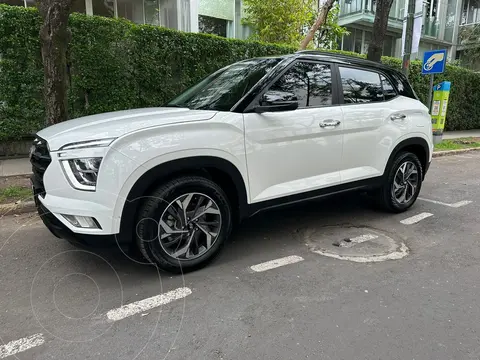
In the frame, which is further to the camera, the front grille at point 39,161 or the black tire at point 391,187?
the black tire at point 391,187

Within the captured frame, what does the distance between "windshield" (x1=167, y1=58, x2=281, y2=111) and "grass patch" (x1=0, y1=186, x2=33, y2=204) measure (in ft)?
9.10

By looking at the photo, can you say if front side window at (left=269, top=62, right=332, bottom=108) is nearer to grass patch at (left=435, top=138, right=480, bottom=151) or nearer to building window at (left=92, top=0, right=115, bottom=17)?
grass patch at (left=435, top=138, right=480, bottom=151)

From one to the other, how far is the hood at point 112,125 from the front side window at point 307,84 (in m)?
0.88

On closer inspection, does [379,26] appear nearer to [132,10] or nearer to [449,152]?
[449,152]

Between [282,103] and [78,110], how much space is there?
619cm

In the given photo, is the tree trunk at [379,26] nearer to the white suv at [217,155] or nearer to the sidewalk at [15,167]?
the white suv at [217,155]

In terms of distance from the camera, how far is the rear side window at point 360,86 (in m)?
4.13

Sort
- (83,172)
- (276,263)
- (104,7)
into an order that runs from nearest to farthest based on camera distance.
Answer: (83,172) → (276,263) → (104,7)

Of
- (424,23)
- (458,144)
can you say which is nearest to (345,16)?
(424,23)

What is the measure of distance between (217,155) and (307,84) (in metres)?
1.35

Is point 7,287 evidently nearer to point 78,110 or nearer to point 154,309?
point 154,309

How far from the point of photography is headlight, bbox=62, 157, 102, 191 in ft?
8.91

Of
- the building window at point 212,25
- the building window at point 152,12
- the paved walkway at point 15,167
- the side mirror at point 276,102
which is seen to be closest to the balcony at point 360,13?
Answer: the building window at point 212,25

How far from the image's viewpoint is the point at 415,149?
4.98 m
